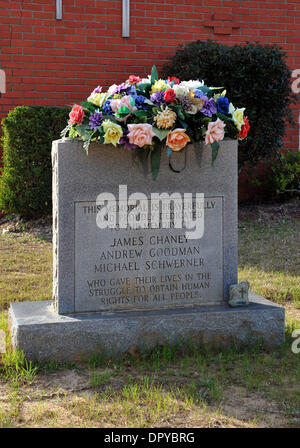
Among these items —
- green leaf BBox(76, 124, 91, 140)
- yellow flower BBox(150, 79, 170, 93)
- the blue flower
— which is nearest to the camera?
green leaf BBox(76, 124, 91, 140)

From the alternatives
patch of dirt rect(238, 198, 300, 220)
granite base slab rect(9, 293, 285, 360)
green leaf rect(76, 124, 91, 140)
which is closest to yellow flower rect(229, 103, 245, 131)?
green leaf rect(76, 124, 91, 140)

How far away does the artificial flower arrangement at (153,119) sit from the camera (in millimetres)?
3805

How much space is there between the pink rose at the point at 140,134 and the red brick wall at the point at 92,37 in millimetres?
5248

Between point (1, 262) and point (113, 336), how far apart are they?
3.04m

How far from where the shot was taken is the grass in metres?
2.89

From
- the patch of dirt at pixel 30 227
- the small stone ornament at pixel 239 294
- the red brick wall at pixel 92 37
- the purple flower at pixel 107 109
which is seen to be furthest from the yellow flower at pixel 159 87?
the red brick wall at pixel 92 37

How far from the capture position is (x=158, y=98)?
3.96 metres

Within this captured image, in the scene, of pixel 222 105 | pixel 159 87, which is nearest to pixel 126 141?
pixel 159 87

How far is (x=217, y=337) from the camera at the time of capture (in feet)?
13.0

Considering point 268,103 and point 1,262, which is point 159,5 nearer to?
point 268,103

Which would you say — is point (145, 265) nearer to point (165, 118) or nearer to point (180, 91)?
point (165, 118)

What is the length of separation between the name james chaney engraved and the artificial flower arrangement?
0.46 metres

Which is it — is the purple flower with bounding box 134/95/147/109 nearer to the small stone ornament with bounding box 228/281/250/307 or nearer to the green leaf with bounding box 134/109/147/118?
the green leaf with bounding box 134/109/147/118

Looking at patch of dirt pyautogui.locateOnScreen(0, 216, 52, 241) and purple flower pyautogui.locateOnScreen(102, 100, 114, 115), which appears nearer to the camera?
purple flower pyautogui.locateOnScreen(102, 100, 114, 115)
